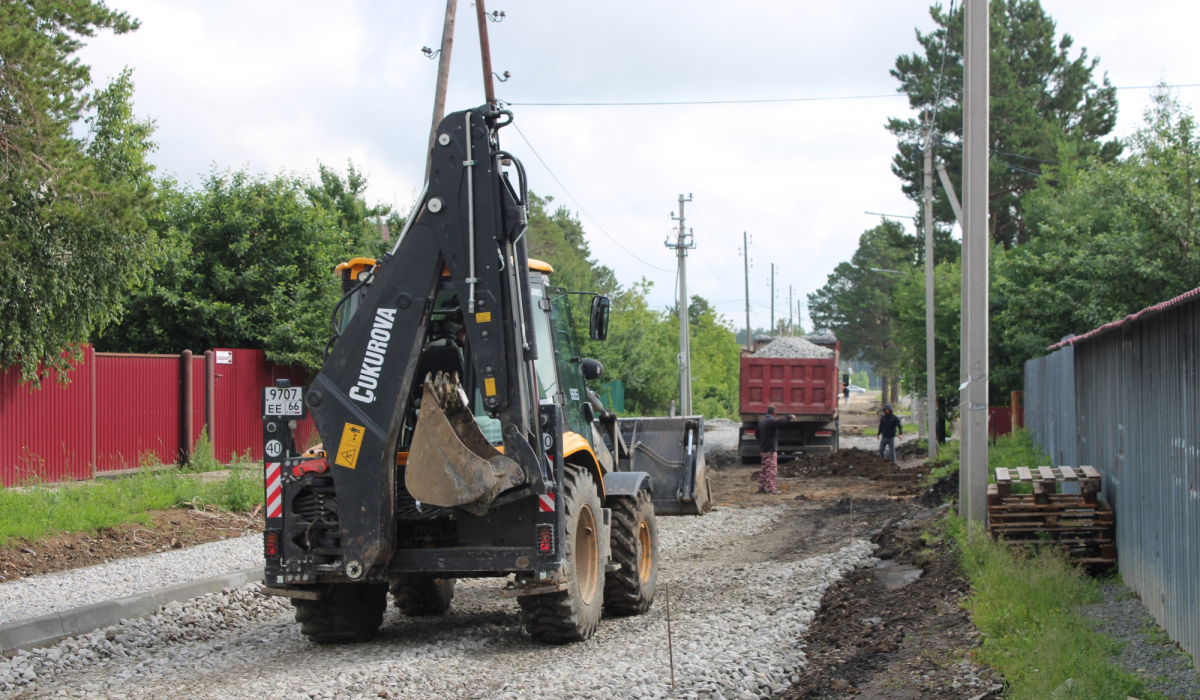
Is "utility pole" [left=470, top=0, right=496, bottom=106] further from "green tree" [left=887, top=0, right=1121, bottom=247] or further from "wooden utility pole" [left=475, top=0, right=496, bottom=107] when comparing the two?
"green tree" [left=887, top=0, right=1121, bottom=247]

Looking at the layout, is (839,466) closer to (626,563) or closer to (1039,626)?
(626,563)

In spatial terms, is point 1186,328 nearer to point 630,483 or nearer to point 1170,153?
point 630,483

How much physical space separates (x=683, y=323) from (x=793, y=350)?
10.3 m

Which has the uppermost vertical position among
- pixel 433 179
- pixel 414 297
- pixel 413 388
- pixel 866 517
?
pixel 433 179

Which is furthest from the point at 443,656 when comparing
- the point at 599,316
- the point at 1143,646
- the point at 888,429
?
the point at 888,429

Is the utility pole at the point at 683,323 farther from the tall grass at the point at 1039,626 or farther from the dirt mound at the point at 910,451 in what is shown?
the tall grass at the point at 1039,626

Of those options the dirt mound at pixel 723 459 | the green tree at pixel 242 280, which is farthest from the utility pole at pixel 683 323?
the green tree at pixel 242 280

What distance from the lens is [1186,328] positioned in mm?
7137

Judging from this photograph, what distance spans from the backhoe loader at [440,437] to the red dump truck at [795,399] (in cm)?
1974

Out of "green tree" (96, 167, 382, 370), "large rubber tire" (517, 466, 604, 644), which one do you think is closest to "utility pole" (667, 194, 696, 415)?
"green tree" (96, 167, 382, 370)

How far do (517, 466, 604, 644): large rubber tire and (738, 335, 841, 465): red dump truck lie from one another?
19.3 meters

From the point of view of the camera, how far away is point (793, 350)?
91.1ft

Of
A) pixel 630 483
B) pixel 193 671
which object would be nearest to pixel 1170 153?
pixel 630 483

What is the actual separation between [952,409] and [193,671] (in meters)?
28.4
